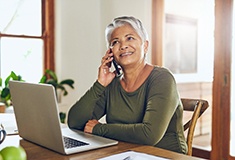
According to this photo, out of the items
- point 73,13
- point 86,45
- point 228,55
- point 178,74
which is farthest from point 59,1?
point 228,55

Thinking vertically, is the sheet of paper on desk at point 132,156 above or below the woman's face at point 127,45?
below

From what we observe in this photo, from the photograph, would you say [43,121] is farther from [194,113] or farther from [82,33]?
[82,33]

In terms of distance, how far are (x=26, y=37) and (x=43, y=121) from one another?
8.88 feet

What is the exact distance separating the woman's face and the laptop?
1.51ft

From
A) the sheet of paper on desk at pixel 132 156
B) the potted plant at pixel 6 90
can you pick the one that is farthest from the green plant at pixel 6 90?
the sheet of paper on desk at pixel 132 156

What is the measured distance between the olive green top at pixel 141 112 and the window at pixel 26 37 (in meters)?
2.17

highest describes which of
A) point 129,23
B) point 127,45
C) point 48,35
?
point 48,35

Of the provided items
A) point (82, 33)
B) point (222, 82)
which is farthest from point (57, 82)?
point (222, 82)

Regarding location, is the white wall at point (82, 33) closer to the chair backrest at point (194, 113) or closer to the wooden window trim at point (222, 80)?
the wooden window trim at point (222, 80)

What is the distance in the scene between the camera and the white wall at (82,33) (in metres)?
3.85

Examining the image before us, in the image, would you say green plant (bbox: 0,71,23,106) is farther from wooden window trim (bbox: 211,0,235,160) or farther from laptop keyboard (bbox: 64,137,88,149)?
laptop keyboard (bbox: 64,137,88,149)

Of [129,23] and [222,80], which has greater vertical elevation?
[129,23]

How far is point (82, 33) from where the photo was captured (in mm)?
4016

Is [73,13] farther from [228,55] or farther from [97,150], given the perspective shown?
[97,150]
